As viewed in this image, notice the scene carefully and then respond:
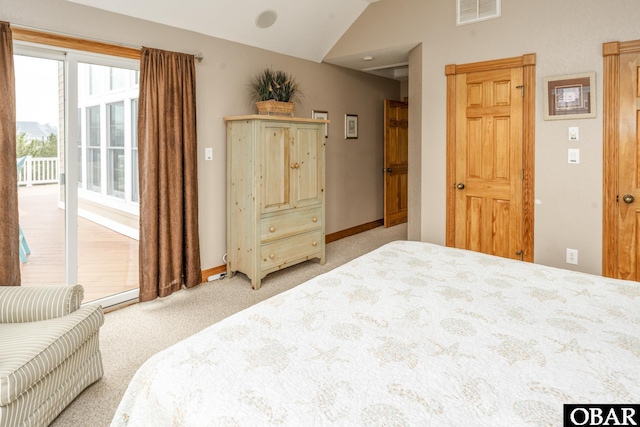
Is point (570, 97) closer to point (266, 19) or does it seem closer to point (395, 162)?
point (266, 19)

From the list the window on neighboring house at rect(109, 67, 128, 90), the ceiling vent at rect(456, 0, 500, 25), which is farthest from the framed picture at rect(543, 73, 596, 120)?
the window on neighboring house at rect(109, 67, 128, 90)

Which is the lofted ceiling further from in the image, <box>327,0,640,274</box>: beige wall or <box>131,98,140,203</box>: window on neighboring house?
<box>131,98,140,203</box>: window on neighboring house

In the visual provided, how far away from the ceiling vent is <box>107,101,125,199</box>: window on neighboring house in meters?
3.19

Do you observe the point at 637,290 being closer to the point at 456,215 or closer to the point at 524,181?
the point at 524,181

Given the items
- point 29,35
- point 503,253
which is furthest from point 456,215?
point 29,35

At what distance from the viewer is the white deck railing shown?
307cm

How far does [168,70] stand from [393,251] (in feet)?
8.21

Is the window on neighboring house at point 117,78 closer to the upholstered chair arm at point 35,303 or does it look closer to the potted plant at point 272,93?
the potted plant at point 272,93

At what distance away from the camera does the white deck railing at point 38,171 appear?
10.1 feet

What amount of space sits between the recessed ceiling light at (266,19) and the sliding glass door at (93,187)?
131cm

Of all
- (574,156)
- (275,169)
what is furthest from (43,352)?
(574,156)

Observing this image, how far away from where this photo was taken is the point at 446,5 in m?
4.11

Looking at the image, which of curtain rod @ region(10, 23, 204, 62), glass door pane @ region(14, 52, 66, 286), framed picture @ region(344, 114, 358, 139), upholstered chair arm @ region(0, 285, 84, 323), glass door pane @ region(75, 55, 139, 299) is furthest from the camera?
framed picture @ region(344, 114, 358, 139)

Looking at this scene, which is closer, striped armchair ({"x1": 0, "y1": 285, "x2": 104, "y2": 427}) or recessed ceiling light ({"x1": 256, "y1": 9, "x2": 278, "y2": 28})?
striped armchair ({"x1": 0, "y1": 285, "x2": 104, "y2": 427})
